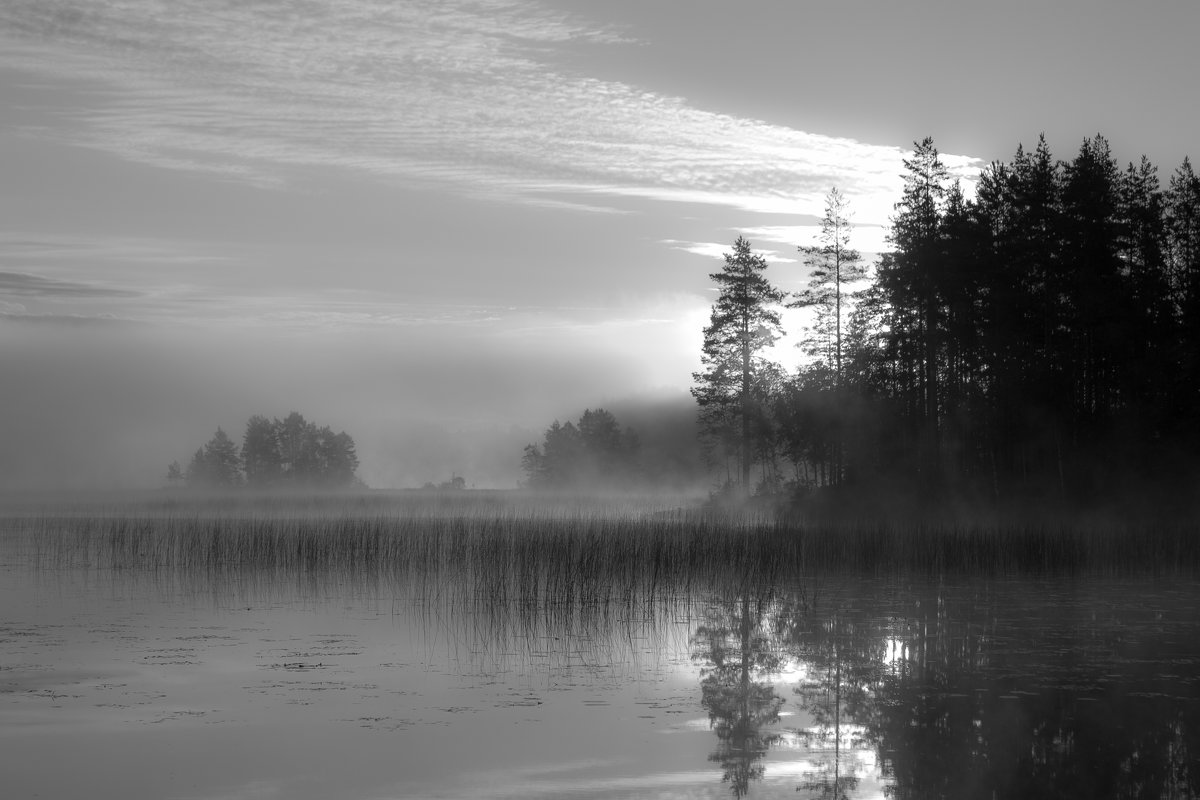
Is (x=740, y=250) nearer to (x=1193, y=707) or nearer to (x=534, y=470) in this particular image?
(x=1193, y=707)

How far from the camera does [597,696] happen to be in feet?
31.1

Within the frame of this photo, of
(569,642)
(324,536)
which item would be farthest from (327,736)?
(324,536)

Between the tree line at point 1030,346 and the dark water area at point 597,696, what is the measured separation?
72.0 feet

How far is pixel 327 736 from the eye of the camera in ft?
26.2

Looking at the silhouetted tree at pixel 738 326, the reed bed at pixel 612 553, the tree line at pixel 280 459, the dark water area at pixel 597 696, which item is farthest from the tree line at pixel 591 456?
the dark water area at pixel 597 696

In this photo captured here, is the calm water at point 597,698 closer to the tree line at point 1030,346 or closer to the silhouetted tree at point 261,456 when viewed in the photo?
the tree line at point 1030,346

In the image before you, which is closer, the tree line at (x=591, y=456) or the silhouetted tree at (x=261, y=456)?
the tree line at (x=591, y=456)

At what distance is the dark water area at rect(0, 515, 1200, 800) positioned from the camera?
7.05 metres

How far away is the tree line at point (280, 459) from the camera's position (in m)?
101

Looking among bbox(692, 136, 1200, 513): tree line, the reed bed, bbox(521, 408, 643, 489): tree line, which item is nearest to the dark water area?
the reed bed

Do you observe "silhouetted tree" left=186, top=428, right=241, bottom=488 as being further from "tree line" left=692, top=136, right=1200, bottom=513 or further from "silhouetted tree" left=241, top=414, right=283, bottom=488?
"tree line" left=692, top=136, right=1200, bottom=513

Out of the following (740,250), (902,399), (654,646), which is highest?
(740,250)

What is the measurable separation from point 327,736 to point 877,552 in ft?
49.8

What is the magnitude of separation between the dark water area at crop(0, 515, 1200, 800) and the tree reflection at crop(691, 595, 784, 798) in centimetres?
4
